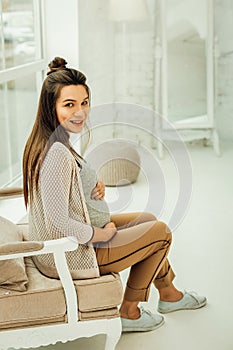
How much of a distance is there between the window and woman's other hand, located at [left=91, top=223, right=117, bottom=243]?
1.92m

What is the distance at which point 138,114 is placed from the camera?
21.2 ft

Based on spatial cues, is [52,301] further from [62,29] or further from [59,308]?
[62,29]

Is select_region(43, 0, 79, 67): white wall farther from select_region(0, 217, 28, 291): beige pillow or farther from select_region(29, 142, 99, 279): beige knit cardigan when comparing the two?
select_region(0, 217, 28, 291): beige pillow

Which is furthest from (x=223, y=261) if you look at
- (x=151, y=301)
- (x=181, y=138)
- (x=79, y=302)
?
(x=181, y=138)

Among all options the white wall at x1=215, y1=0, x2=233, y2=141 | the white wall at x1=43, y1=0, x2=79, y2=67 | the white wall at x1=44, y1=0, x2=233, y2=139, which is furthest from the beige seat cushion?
the white wall at x1=215, y1=0, x2=233, y2=141

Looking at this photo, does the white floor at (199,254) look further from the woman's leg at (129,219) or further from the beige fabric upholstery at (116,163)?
the woman's leg at (129,219)

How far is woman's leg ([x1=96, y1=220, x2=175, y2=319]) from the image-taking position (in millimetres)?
2480

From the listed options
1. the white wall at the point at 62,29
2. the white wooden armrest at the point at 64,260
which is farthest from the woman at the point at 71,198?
the white wall at the point at 62,29

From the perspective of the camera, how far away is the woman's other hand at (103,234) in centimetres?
238

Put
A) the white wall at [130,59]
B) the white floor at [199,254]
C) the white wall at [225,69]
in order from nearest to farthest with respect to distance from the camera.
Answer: the white floor at [199,254]
the white wall at [130,59]
the white wall at [225,69]

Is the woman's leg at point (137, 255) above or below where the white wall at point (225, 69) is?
below

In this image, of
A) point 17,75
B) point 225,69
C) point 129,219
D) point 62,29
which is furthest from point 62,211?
point 225,69

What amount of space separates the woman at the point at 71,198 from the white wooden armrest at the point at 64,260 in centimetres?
11

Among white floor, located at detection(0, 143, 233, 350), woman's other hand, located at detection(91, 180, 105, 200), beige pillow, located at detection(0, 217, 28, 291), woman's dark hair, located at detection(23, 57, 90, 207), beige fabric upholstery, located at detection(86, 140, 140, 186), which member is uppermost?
woman's dark hair, located at detection(23, 57, 90, 207)
